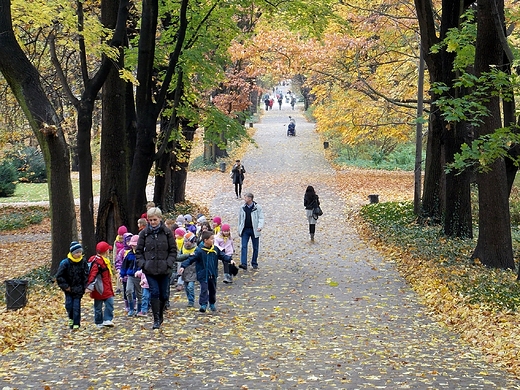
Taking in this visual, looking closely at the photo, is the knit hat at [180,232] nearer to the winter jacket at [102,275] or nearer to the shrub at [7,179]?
the winter jacket at [102,275]

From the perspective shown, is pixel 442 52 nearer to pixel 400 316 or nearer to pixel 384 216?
pixel 384 216

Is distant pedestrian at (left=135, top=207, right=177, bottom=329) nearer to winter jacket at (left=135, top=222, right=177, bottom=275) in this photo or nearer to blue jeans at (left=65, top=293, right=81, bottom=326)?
winter jacket at (left=135, top=222, right=177, bottom=275)

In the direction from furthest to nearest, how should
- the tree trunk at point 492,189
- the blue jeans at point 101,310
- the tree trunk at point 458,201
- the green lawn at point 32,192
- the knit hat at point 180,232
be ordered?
1. the green lawn at point 32,192
2. the tree trunk at point 458,201
3. the tree trunk at point 492,189
4. the knit hat at point 180,232
5. the blue jeans at point 101,310

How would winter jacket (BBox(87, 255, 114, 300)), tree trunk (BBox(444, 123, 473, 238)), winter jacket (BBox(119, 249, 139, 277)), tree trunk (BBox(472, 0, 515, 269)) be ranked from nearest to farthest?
winter jacket (BBox(87, 255, 114, 300))
winter jacket (BBox(119, 249, 139, 277))
tree trunk (BBox(472, 0, 515, 269))
tree trunk (BBox(444, 123, 473, 238))

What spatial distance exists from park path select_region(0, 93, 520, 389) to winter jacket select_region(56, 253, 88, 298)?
659 millimetres

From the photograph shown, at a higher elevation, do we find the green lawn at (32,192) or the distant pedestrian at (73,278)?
the distant pedestrian at (73,278)

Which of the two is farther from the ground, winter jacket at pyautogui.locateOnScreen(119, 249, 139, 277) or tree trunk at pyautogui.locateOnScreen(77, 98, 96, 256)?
tree trunk at pyautogui.locateOnScreen(77, 98, 96, 256)

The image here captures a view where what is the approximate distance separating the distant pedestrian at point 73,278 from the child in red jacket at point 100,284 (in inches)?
6.8

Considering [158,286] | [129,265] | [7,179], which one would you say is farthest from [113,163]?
[7,179]

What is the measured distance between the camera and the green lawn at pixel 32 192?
3722cm

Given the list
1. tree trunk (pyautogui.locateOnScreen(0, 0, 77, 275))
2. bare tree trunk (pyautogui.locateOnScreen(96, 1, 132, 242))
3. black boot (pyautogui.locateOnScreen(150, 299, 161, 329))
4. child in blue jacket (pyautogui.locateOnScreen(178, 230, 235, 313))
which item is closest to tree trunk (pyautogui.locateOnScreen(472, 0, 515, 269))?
child in blue jacket (pyautogui.locateOnScreen(178, 230, 235, 313))

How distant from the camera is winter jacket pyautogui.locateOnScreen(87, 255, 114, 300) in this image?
1102 centimetres

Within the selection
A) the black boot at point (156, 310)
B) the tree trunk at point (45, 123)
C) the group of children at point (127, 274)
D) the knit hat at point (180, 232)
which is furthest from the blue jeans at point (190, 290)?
the tree trunk at point (45, 123)

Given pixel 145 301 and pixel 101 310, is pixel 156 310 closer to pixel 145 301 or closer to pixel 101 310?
pixel 101 310
